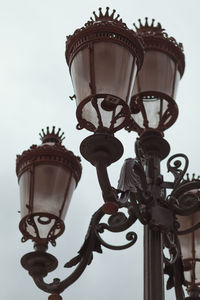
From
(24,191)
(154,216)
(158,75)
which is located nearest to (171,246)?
(154,216)

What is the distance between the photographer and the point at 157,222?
5.26m

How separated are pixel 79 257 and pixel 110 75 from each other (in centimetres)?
153

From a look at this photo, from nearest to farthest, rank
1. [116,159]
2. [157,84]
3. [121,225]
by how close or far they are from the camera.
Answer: [116,159] → [121,225] → [157,84]

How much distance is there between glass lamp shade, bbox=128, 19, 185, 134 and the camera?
5848mm

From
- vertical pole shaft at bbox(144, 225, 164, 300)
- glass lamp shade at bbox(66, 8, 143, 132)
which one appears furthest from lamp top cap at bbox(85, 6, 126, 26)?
vertical pole shaft at bbox(144, 225, 164, 300)

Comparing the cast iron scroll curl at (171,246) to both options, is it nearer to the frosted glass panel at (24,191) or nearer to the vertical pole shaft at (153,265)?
the vertical pole shaft at (153,265)

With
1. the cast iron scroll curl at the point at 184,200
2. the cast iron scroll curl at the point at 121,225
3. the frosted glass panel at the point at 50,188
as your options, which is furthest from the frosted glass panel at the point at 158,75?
the cast iron scroll curl at the point at 121,225

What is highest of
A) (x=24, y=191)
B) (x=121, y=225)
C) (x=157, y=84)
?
(x=157, y=84)

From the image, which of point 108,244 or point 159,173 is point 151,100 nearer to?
point 159,173

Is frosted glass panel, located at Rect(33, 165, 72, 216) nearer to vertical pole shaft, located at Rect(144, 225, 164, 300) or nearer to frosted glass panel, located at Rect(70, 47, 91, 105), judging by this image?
vertical pole shaft, located at Rect(144, 225, 164, 300)

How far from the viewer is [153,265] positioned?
204 inches

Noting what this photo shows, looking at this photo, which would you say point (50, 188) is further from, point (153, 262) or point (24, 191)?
point (153, 262)

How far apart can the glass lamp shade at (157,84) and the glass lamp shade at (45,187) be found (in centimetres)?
64

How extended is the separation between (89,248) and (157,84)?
144cm
